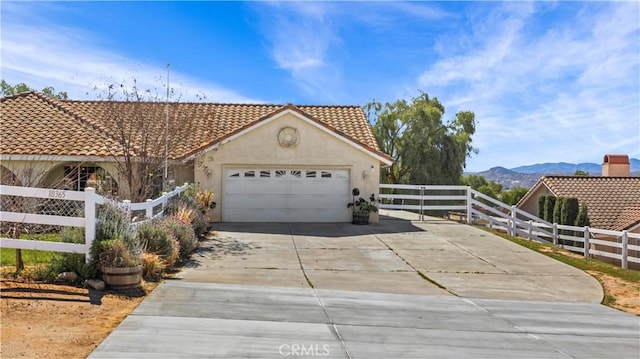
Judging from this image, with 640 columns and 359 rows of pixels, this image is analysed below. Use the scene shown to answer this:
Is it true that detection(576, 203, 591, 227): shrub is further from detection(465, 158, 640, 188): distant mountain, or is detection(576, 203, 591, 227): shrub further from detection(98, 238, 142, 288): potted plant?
detection(98, 238, 142, 288): potted plant

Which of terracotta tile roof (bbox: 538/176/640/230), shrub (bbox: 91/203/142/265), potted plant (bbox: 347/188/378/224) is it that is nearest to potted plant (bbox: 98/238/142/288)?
shrub (bbox: 91/203/142/265)

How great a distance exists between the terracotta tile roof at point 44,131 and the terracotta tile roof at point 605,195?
20.5 metres

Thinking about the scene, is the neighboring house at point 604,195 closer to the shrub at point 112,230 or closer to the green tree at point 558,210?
the green tree at point 558,210

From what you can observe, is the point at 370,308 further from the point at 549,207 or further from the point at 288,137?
the point at 549,207

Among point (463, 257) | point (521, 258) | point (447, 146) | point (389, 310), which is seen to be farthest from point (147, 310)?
point (447, 146)

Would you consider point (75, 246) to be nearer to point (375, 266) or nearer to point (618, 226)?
point (375, 266)

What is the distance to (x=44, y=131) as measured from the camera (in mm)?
18922

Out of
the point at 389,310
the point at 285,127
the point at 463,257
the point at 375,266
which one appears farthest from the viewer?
the point at 285,127

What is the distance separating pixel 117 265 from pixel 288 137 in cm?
1178

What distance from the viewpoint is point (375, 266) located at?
12.0 metres

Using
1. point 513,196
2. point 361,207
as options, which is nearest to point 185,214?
point 361,207

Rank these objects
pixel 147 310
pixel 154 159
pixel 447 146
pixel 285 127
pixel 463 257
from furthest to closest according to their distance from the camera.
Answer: pixel 447 146, pixel 285 127, pixel 154 159, pixel 463 257, pixel 147 310

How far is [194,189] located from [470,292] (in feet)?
35.5

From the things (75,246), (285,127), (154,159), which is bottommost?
(75,246)
